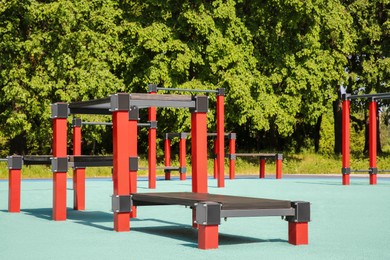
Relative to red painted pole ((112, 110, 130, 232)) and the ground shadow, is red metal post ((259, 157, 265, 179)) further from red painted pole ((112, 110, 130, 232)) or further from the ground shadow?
red painted pole ((112, 110, 130, 232))

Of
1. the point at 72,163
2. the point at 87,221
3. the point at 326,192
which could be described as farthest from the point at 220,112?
the point at 87,221

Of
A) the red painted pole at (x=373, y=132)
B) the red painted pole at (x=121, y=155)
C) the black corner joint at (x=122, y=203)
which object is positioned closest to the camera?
the black corner joint at (x=122, y=203)

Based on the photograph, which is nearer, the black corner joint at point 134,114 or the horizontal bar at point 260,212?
the horizontal bar at point 260,212

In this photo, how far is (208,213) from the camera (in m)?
8.70

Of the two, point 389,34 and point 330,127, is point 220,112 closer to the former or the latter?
point 389,34

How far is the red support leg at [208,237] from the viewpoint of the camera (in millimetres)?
8656

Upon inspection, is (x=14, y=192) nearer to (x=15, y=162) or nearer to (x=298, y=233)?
(x=15, y=162)

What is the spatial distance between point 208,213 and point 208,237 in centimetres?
25

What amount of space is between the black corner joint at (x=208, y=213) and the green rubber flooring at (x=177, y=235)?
29cm

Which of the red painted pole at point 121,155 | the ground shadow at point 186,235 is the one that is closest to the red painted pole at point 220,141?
the ground shadow at point 186,235

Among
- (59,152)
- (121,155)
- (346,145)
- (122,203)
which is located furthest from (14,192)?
(346,145)

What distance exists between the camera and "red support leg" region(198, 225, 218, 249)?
28.4 ft

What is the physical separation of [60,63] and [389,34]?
16.2 metres

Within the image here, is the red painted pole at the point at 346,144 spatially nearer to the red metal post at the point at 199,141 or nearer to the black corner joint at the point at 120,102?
the red metal post at the point at 199,141
